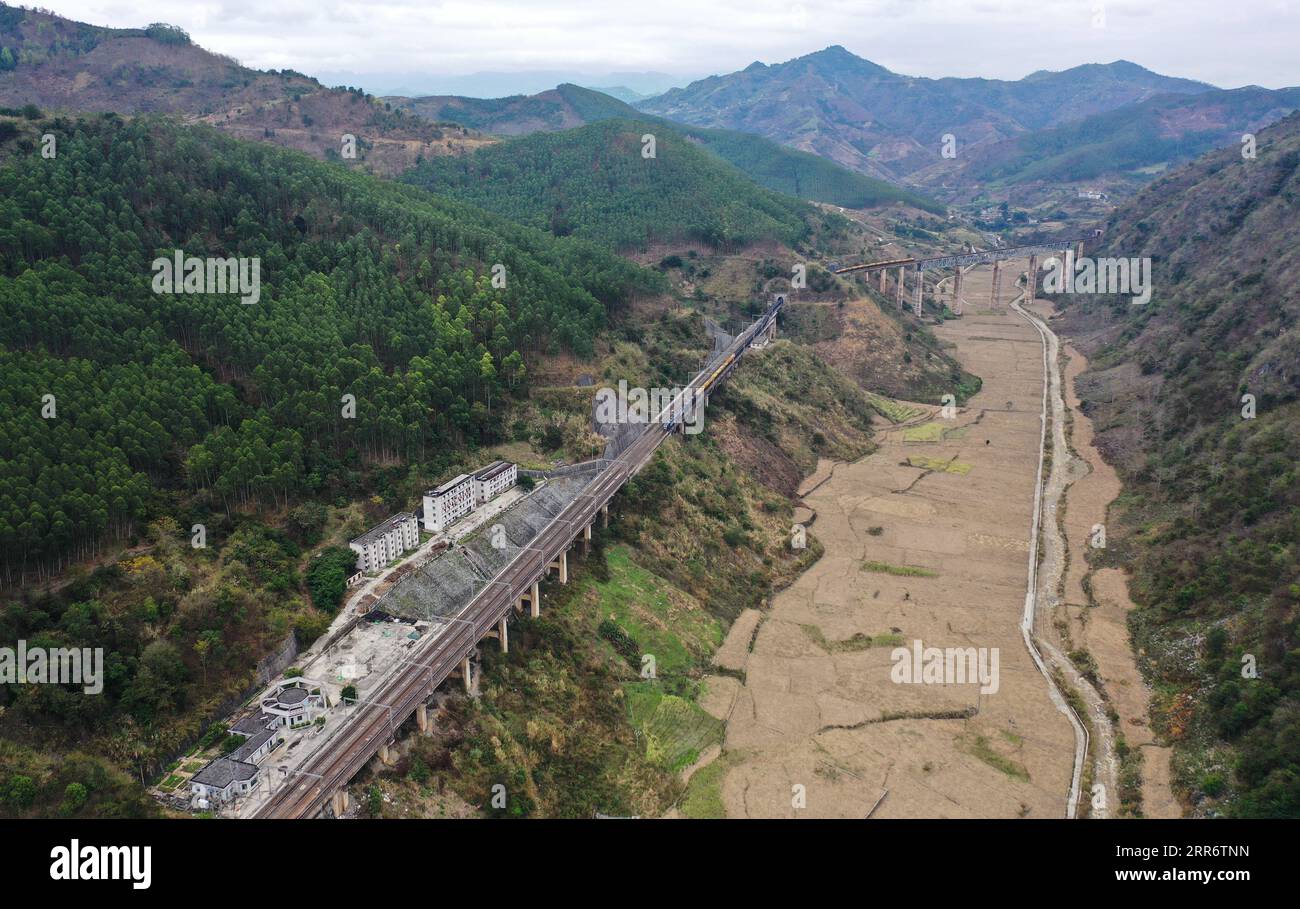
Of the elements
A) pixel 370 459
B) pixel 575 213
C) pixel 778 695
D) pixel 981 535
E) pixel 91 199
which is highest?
pixel 575 213

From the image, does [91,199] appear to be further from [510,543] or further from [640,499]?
[640,499]

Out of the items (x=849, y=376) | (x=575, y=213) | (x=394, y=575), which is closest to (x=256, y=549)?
(x=394, y=575)

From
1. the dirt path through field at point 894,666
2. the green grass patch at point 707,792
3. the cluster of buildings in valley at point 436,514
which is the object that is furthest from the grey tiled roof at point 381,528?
the green grass patch at point 707,792

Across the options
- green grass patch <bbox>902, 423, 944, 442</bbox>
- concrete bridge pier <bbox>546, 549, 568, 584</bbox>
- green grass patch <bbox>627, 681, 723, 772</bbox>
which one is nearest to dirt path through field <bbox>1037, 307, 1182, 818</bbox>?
green grass patch <bbox>902, 423, 944, 442</bbox>

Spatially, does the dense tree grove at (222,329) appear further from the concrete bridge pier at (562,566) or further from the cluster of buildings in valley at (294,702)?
the concrete bridge pier at (562,566)

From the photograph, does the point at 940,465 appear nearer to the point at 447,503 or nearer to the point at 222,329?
the point at 447,503

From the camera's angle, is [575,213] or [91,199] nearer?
[91,199]

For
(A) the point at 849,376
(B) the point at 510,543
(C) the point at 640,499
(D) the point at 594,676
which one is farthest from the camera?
(A) the point at 849,376

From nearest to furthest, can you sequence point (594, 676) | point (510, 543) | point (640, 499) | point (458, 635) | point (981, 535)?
point (458, 635) → point (594, 676) → point (510, 543) → point (640, 499) → point (981, 535)

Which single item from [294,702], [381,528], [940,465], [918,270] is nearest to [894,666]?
[381,528]
